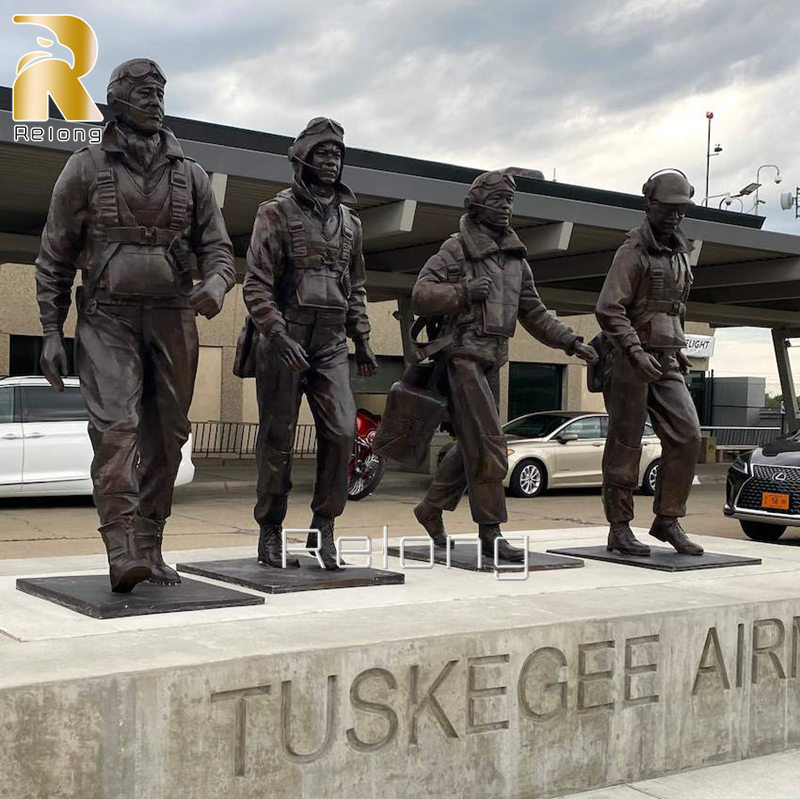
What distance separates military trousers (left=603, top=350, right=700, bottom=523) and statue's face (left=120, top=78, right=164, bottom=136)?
327 centimetres

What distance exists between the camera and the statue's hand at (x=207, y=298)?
5.05 metres

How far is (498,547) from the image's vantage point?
6.68 m

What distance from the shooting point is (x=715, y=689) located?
5234 mm

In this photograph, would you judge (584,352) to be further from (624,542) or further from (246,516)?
(246,516)

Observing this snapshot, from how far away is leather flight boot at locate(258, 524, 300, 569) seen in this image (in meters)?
6.12

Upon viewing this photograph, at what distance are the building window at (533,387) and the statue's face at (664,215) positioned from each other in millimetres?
25335

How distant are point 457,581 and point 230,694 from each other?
2.36m

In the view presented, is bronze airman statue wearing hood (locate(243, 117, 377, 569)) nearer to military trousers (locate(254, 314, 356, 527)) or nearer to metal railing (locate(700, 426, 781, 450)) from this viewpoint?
military trousers (locate(254, 314, 356, 527))

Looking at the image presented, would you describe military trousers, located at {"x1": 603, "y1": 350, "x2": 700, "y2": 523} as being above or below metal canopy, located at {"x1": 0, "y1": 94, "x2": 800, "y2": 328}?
below

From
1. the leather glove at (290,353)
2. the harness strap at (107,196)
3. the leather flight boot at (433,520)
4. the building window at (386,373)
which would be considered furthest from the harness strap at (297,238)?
the building window at (386,373)

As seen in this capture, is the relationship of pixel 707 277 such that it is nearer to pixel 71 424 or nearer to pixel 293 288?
pixel 71 424

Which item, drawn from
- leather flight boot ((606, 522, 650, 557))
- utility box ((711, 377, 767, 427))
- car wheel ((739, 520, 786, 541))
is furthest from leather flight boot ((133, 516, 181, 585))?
utility box ((711, 377, 767, 427))

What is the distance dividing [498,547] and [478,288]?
1.49 meters

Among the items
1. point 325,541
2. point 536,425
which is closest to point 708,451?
point 536,425
